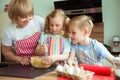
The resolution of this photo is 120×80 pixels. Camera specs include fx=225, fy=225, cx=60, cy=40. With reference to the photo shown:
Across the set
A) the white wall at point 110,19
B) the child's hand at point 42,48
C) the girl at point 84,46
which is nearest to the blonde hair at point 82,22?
the girl at point 84,46

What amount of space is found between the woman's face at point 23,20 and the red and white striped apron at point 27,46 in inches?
3.9

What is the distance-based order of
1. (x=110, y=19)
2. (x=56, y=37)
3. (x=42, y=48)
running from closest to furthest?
(x=42, y=48), (x=56, y=37), (x=110, y=19)

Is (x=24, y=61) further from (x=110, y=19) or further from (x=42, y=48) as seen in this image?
(x=110, y=19)

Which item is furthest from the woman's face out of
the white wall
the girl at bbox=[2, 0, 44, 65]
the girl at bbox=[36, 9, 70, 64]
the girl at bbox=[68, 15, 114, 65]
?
the white wall

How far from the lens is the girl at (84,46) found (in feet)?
4.59

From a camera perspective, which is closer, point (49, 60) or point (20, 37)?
point (49, 60)

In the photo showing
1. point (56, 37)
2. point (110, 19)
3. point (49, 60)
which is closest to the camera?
point (49, 60)

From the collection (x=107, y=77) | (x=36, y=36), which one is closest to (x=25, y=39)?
(x=36, y=36)

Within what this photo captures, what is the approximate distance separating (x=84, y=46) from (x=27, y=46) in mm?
370

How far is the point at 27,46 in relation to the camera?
1.46 m

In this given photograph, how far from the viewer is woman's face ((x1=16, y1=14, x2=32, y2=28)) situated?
136 cm

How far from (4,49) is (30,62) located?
1.03 ft

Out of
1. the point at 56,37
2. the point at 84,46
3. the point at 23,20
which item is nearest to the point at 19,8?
the point at 23,20

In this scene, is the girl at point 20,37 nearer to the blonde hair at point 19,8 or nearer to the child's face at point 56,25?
the blonde hair at point 19,8
